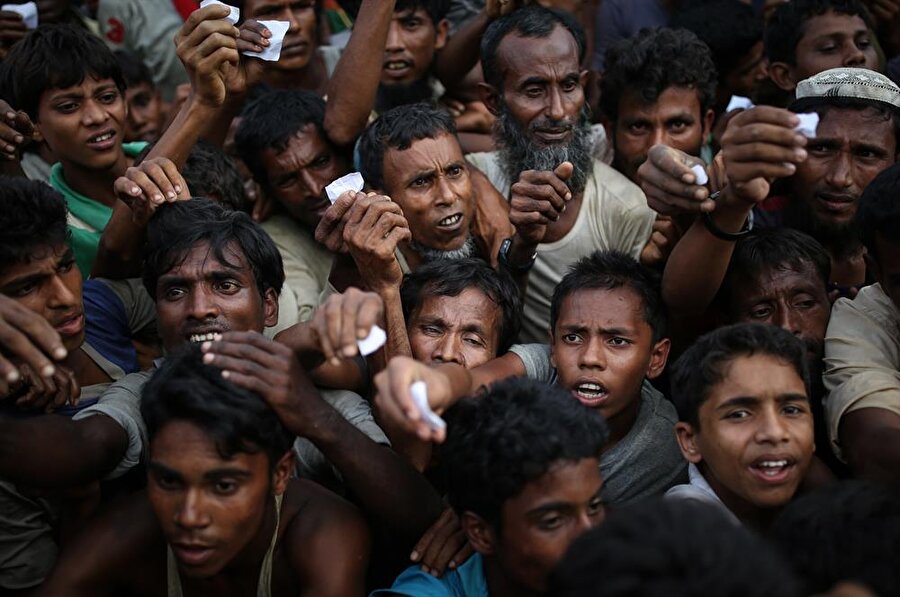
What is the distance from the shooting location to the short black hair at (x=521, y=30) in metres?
5.70

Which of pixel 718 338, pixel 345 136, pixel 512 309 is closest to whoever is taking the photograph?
pixel 718 338

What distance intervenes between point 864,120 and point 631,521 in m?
3.22

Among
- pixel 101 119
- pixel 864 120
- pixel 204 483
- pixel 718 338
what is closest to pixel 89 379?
pixel 204 483

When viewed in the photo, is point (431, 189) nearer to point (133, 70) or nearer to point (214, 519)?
point (214, 519)

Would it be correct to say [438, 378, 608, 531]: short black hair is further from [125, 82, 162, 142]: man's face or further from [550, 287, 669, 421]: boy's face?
[125, 82, 162, 142]: man's face

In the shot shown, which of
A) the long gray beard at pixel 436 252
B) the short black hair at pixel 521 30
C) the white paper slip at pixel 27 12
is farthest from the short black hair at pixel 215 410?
the white paper slip at pixel 27 12

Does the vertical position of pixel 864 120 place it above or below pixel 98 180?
above

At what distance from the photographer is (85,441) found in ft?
12.3

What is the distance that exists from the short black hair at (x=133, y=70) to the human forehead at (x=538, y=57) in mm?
2395

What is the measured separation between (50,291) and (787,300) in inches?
112

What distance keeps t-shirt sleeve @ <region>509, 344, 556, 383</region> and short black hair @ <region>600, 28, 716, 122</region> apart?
1708mm

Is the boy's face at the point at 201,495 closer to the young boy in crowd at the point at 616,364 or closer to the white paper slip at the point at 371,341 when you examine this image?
the white paper slip at the point at 371,341

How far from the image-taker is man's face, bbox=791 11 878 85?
6.10m

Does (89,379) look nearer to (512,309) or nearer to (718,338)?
(512,309)
